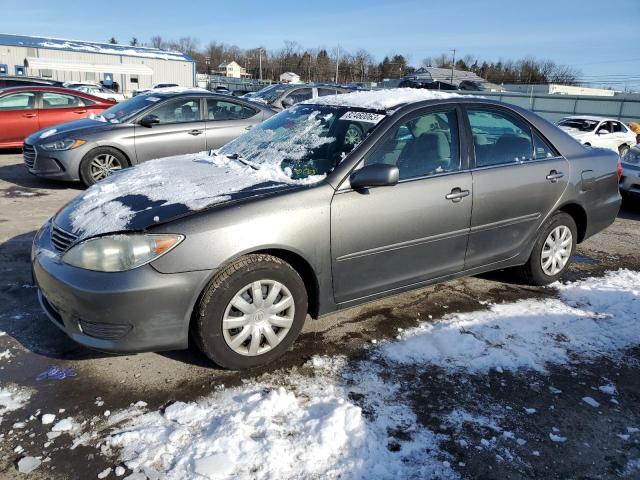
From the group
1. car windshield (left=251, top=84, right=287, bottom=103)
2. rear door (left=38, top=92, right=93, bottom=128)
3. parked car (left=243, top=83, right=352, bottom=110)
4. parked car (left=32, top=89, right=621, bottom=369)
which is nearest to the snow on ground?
parked car (left=32, top=89, right=621, bottom=369)

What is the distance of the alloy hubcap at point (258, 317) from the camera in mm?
2916

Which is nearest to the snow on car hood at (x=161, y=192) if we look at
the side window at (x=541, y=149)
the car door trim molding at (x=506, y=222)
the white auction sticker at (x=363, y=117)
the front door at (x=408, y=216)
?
the front door at (x=408, y=216)

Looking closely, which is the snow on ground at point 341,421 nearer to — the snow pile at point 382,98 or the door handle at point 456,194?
the door handle at point 456,194

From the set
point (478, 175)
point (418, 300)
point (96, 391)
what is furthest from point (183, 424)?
point (478, 175)

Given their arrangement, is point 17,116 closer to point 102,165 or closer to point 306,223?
point 102,165

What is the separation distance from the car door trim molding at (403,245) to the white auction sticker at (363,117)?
2.87ft

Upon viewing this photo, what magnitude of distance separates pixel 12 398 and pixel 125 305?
825 millimetres

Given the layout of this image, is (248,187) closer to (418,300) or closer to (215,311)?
(215,311)

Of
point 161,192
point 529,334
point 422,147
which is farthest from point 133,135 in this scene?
point 529,334

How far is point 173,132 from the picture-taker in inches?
302

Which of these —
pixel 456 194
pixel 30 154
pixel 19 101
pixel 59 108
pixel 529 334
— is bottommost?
pixel 529 334

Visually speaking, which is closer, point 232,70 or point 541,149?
point 541,149

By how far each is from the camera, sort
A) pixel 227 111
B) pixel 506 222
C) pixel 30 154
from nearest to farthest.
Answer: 1. pixel 506 222
2. pixel 30 154
3. pixel 227 111

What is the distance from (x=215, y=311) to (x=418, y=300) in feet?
6.49
